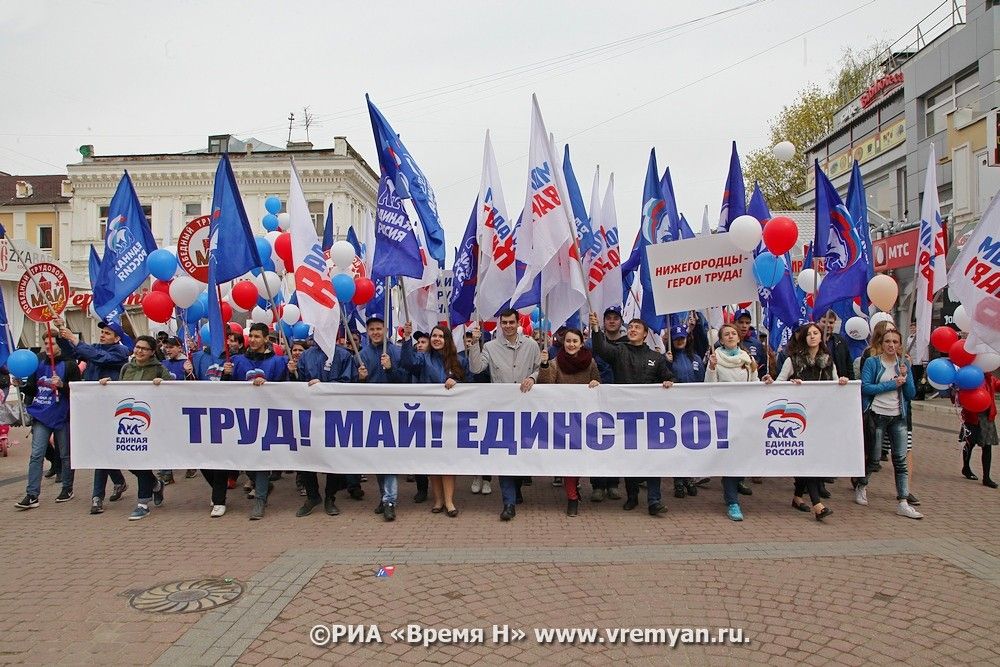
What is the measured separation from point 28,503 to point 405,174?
5.32 metres

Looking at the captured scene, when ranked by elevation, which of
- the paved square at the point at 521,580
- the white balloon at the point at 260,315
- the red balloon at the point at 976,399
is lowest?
the paved square at the point at 521,580

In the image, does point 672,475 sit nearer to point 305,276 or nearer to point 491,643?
point 491,643

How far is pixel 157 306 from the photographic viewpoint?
29.3 feet

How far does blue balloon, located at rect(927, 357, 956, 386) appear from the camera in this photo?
794cm

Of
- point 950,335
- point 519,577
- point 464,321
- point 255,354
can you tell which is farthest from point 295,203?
point 950,335

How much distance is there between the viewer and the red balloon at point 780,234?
7.67 meters

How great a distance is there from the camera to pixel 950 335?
8.18 m

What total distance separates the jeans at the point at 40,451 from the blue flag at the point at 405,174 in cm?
448

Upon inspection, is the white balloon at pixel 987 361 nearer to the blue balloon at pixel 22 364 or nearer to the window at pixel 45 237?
the blue balloon at pixel 22 364

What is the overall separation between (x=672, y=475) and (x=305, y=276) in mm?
4083

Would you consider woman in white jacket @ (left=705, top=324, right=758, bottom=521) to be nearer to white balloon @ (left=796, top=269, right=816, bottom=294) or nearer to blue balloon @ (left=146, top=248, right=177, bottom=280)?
white balloon @ (left=796, top=269, right=816, bottom=294)

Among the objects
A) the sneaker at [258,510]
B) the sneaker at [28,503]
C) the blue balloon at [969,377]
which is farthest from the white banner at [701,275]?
the sneaker at [28,503]

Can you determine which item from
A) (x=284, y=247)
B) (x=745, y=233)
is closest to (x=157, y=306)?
(x=284, y=247)

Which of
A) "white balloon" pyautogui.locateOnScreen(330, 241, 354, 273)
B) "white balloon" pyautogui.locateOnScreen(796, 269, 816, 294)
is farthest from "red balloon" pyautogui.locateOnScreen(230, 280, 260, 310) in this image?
"white balloon" pyautogui.locateOnScreen(796, 269, 816, 294)
